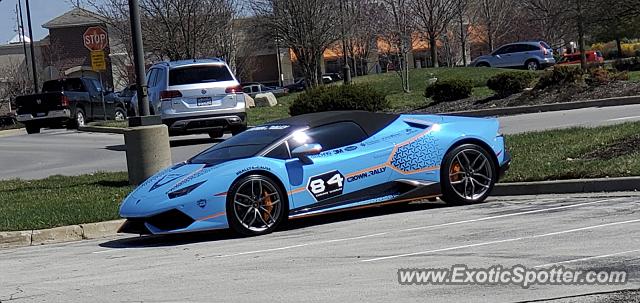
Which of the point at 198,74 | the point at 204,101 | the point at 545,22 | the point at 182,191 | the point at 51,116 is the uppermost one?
the point at 545,22

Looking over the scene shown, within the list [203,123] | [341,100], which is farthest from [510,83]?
[203,123]

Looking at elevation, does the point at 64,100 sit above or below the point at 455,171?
above

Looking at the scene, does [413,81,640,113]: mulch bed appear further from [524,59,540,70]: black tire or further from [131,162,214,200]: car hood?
[524,59,540,70]: black tire

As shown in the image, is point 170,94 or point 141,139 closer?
point 141,139

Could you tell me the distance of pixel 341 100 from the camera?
76.9ft

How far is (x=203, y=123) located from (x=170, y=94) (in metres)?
0.91

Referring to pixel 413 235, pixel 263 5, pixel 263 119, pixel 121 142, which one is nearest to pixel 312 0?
pixel 263 5

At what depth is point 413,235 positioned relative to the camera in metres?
8.59

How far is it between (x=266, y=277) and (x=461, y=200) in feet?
12.7

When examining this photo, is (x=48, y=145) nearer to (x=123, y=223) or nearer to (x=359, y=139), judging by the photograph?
(x=123, y=223)

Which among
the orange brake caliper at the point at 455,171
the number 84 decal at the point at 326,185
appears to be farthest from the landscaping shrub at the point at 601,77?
the number 84 decal at the point at 326,185

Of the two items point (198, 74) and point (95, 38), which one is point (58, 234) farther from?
point (95, 38)

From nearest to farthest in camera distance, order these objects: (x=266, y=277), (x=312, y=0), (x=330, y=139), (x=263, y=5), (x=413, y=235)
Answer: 1. (x=266, y=277)
2. (x=413, y=235)
3. (x=330, y=139)
4. (x=312, y=0)
5. (x=263, y=5)

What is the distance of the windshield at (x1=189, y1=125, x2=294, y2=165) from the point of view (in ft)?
32.1
